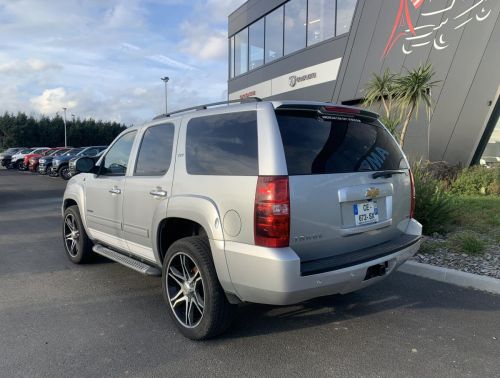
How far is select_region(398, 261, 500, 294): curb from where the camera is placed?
4910 millimetres

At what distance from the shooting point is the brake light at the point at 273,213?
3137mm

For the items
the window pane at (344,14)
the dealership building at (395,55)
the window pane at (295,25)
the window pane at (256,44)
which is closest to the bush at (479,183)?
the dealership building at (395,55)

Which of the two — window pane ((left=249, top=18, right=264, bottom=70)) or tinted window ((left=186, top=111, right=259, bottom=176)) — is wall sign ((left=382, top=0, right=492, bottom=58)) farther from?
tinted window ((left=186, top=111, right=259, bottom=176))

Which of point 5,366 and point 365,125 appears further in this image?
point 365,125

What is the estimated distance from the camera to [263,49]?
23656mm

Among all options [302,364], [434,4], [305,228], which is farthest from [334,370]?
[434,4]

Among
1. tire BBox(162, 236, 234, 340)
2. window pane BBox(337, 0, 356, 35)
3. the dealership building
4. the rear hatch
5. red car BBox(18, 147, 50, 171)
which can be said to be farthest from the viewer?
red car BBox(18, 147, 50, 171)

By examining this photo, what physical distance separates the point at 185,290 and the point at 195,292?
0.35 ft

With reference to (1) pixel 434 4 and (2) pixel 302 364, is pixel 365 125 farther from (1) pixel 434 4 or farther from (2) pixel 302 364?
(1) pixel 434 4

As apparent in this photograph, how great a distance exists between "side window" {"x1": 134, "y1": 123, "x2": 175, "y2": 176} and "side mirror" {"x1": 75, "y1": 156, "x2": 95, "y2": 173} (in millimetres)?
1070

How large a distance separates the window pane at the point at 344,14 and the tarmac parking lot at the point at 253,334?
14.7m

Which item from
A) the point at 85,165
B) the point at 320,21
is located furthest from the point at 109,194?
the point at 320,21

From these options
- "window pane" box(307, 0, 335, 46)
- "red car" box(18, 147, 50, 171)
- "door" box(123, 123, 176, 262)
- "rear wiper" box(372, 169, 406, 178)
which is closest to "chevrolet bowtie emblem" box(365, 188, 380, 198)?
"rear wiper" box(372, 169, 406, 178)

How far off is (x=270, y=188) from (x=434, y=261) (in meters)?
3.57
